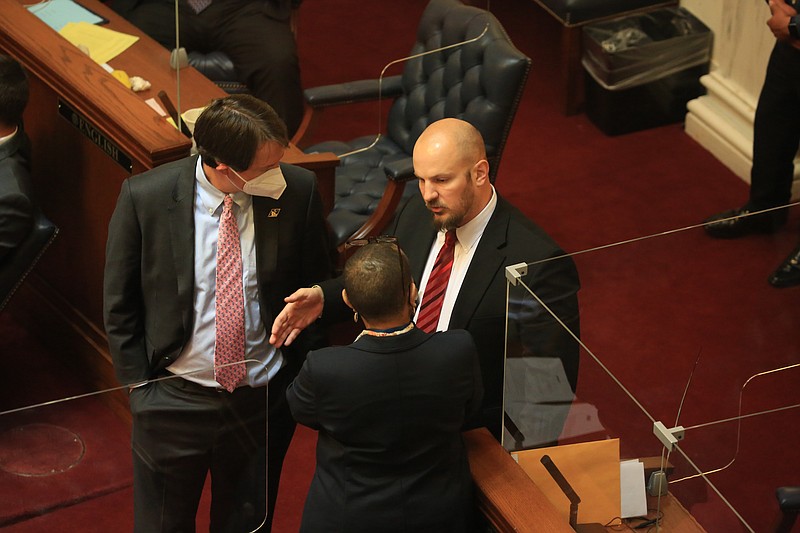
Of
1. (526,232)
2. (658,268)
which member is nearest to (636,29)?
(658,268)

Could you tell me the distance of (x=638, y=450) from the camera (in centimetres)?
275

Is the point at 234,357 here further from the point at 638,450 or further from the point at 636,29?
the point at 636,29

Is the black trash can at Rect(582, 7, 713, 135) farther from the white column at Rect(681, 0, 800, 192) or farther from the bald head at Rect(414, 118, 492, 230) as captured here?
the bald head at Rect(414, 118, 492, 230)

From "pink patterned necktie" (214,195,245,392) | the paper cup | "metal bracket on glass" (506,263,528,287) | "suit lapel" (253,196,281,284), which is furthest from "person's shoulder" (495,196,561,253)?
the paper cup

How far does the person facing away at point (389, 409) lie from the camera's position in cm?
279

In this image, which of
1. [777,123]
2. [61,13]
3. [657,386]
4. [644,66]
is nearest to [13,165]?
[61,13]

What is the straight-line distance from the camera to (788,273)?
390cm

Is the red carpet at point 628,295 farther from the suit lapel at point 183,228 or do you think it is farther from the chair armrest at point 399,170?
the chair armrest at point 399,170

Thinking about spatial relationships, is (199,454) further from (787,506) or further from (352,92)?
(352,92)

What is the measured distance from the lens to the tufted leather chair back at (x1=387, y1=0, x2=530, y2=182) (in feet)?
15.6

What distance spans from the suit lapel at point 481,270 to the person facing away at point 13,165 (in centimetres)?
157

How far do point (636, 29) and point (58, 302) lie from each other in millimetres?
2882

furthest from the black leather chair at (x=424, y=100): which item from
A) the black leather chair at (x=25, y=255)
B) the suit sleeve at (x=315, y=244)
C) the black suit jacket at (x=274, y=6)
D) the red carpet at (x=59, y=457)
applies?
the red carpet at (x=59, y=457)

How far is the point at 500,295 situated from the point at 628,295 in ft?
1.63
